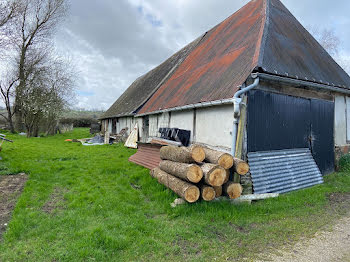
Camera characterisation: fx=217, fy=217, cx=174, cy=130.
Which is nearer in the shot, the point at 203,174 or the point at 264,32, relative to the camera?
the point at 203,174

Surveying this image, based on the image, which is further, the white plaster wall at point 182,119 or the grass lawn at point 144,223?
the white plaster wall at point 182,119

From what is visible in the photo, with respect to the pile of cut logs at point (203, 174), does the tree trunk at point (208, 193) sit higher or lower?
lower

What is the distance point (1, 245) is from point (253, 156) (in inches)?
205

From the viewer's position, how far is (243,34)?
816 centimetres

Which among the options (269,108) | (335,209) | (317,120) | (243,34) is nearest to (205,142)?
(269,108)

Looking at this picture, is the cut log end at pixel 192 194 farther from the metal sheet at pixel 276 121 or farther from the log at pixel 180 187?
the metal sheet at pixel 276 121

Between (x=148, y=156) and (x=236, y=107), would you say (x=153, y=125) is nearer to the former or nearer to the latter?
(x=148, y=156)

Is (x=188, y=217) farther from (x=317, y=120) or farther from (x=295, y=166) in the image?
(x=317, y=120)

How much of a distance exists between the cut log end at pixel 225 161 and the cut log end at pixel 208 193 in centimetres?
57

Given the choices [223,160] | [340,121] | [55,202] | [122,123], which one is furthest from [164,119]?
[122,123]

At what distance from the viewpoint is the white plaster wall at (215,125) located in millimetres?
5688

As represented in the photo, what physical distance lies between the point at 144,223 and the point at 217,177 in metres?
1.66

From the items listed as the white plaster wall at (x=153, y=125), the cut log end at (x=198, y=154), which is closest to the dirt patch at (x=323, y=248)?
the cut log end at (x=198, y=154)

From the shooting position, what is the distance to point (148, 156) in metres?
8.09
